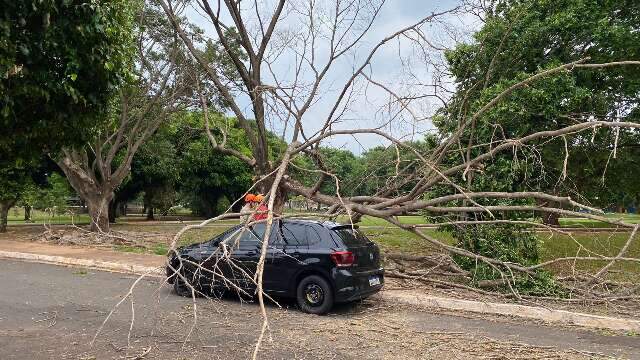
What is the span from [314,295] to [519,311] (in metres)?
3.43

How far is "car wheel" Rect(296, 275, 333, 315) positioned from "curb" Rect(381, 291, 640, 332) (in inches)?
68.2

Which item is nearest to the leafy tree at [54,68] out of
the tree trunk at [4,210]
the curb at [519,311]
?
the curb at [519,311]

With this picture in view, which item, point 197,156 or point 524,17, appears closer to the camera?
point 524,17

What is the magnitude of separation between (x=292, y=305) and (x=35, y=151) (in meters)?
5.11

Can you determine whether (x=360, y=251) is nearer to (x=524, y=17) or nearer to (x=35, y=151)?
(x=35, y=151)

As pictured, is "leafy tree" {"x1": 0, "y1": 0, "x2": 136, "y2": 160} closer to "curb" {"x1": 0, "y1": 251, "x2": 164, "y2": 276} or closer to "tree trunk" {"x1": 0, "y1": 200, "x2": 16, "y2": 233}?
"curb" {"x1": 0, "y1": 251, "x2": 164, "y2": 276}

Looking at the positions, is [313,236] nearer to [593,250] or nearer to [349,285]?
[349,285]

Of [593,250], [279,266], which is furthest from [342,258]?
[593,250]

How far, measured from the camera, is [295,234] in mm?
9484

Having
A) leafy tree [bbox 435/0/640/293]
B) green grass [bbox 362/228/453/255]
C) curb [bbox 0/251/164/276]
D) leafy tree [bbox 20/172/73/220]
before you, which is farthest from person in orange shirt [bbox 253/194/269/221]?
leafy tree [bbox 20/172/73/220]

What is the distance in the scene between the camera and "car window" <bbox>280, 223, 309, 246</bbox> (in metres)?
9.37

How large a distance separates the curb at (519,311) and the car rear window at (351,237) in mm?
1363

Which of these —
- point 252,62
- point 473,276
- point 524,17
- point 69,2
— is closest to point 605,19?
point 524,17

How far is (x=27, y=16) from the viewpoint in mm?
5035
